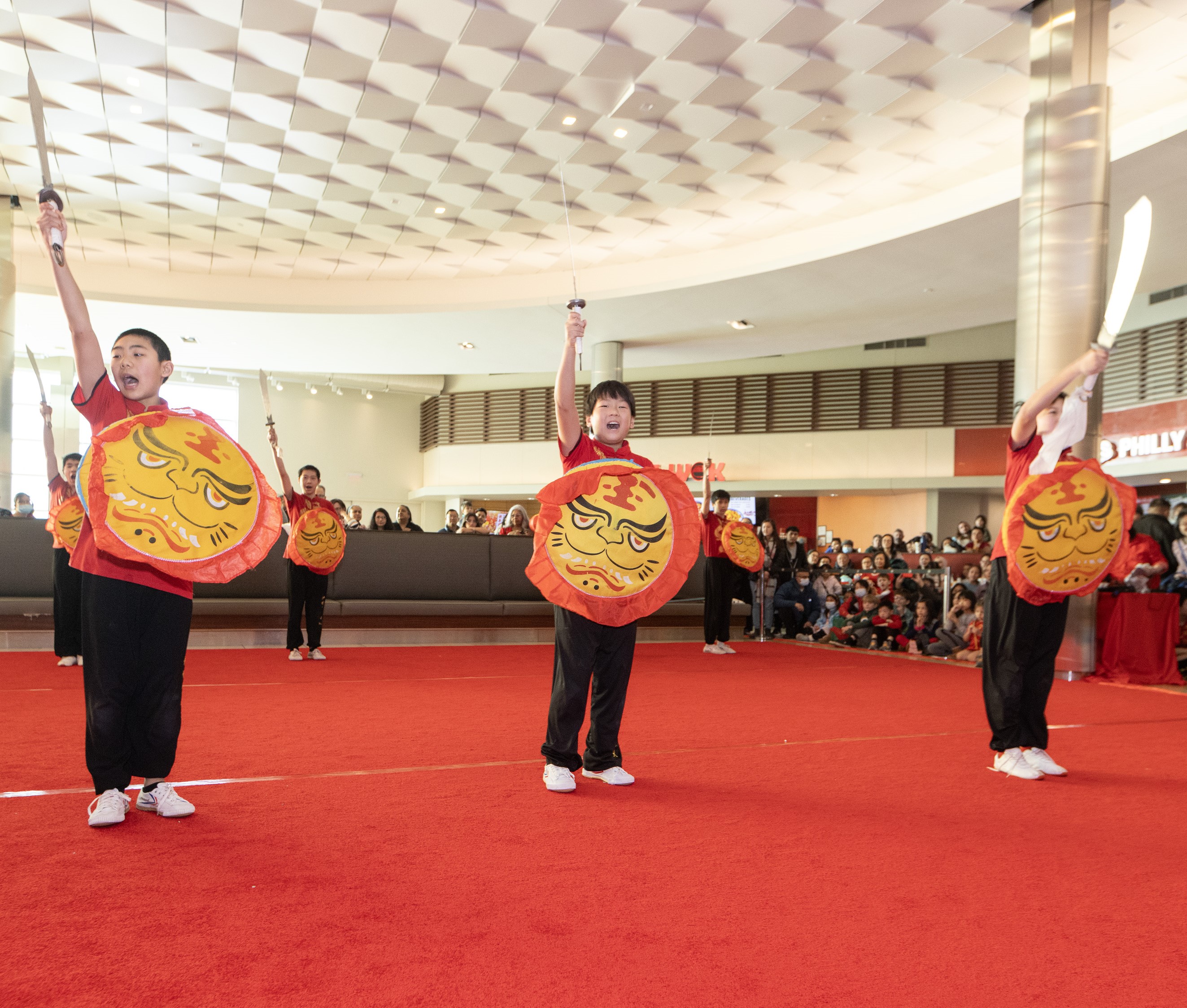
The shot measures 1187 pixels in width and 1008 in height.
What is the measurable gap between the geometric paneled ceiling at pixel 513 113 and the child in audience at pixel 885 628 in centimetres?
441

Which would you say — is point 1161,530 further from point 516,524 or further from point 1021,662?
point 516,524

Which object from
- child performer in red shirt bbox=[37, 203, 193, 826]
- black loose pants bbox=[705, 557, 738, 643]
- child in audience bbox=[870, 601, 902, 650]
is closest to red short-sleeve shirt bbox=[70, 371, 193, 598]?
child performer in red shirt bbox=[37, 203, 193, 826]

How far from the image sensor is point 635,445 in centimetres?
1905

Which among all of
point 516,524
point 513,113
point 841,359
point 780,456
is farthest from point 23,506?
point 841,359

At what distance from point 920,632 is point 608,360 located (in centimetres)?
737

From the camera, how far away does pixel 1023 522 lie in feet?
10.4

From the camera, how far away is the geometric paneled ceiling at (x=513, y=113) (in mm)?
6988

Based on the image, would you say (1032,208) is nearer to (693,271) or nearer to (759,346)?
(693,271)

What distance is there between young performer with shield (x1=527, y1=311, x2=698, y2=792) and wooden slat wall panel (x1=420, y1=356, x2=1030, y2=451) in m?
12.5

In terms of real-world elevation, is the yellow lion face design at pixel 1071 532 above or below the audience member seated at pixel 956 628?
above

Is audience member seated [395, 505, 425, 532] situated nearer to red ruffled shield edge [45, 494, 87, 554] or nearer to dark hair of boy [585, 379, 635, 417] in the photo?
red ruffled shield edge [45, 494, 87, 554]

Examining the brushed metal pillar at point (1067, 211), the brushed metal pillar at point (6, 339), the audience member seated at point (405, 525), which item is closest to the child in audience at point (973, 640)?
the brushed metal pillar at point (1067, 211)

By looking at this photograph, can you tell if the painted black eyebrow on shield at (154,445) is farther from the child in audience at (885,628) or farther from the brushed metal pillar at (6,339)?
the brushed metal pillar at (6,339)

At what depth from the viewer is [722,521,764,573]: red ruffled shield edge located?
8.10m
